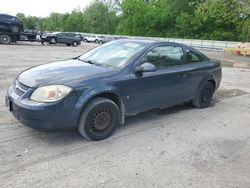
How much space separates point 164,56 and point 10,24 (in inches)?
888

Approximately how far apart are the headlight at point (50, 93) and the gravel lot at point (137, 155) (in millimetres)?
663

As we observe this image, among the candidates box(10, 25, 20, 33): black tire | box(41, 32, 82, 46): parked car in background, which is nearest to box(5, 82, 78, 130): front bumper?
box(10, 25, 20, 33): black tire

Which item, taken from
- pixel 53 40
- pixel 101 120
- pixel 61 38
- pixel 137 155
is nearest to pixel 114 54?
pixel 101 120

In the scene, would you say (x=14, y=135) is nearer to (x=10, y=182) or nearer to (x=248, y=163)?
(x=10, y=182)

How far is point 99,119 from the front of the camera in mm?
4883

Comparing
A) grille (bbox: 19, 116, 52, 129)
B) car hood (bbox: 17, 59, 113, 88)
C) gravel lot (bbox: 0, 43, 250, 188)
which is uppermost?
car hood (bbox: 17, 59, 113, 88)

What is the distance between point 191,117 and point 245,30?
4397cm

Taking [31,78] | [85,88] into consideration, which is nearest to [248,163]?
[85,88]

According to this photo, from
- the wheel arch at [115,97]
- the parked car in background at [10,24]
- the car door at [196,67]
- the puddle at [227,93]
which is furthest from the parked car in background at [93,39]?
the wheel arch at [115,97]

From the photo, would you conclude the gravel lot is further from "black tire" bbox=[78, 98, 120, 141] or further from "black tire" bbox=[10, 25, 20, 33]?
"black tire" bbox=[10, 25, 20, 33]

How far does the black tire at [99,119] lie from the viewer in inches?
186

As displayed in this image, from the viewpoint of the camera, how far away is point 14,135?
4887mm

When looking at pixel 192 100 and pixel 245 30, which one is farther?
pixel 245 30

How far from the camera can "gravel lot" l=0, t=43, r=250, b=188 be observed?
379cm
